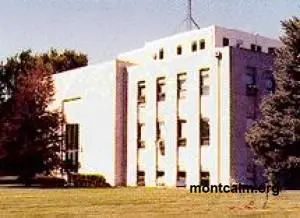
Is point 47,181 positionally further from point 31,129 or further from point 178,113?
point 178,113

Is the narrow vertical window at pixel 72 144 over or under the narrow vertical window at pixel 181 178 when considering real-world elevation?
over

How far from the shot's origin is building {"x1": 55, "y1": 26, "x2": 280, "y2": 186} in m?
38.1

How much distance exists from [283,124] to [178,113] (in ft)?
30.3

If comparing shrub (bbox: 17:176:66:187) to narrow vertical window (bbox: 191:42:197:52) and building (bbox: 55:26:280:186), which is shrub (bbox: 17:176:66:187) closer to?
building (bbox: 55:26:280:186)

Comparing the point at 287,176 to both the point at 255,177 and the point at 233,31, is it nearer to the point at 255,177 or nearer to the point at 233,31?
the point at 255,177

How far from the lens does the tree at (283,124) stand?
33281 mm

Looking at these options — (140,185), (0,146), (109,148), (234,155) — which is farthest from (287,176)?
(0,146)

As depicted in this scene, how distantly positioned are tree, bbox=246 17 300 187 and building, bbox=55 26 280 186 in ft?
11.7

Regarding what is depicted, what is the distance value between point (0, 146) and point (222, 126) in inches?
592

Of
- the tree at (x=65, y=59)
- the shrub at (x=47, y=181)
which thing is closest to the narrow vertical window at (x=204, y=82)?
the shrub at (x=47, y=181)

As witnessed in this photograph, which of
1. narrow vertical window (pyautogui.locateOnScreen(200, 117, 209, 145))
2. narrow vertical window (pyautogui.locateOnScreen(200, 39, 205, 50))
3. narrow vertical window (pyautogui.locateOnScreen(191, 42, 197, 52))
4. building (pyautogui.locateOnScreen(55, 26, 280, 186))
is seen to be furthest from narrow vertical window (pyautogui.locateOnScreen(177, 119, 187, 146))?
narrow vertical window (pyautogui.locateOnScreen(191, 42, 197, 52))

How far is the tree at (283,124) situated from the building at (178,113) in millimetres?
3552

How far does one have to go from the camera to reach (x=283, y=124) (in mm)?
33562

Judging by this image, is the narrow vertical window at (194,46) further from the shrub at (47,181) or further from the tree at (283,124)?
the tree at (283,124)
